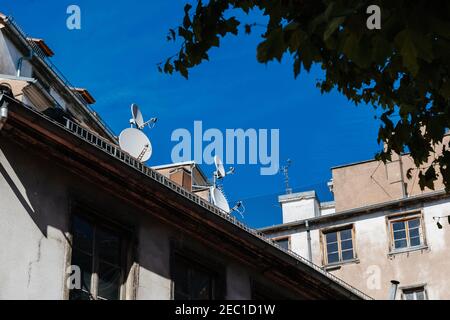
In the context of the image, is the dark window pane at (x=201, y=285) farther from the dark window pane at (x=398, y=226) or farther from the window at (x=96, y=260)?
the dark window pane at (x=398, y=226)

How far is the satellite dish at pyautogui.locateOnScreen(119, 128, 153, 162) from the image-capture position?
18.8 meters

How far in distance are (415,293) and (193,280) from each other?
16.8 metres

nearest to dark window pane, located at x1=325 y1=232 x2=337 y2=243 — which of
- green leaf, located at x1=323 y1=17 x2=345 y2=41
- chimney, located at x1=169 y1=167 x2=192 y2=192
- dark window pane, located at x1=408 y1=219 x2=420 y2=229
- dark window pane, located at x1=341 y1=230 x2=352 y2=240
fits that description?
dark window pane, located at x1=341 y1=230 x2=352 y2=240

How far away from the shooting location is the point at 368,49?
306 inches

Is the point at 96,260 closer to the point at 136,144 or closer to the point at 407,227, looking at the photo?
the point at 136,144

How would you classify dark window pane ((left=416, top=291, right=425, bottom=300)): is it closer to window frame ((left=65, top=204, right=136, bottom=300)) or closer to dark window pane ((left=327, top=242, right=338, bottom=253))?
dark window pane ((left=327, top=242, right=338, bottom=253))

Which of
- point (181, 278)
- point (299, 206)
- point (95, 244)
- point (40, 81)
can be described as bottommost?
point (181, 278)

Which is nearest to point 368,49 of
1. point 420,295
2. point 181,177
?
point 181,177

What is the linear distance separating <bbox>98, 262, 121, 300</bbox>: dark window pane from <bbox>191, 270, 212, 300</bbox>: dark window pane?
2.15m

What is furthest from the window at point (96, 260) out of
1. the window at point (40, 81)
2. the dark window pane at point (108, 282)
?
the window at point (40, 81)

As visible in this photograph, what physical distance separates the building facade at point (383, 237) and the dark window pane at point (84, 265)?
1869 centimetres

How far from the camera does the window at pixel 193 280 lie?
17641 millimetres

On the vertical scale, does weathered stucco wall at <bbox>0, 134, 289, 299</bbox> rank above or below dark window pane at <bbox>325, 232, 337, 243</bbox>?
below

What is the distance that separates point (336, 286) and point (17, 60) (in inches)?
692
